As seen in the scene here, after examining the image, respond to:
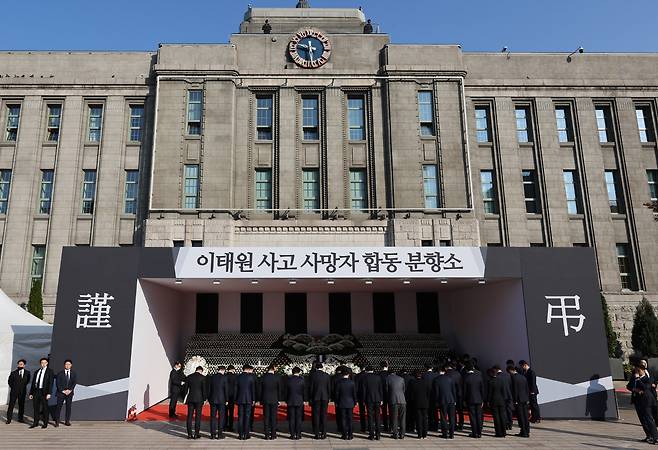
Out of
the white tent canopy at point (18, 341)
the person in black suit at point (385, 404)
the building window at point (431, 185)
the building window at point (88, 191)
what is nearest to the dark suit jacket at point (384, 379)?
the person in black suit at point (385, 404)

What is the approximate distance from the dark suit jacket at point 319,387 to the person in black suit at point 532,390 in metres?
5.31

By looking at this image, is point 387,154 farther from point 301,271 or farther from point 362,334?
point 301,271

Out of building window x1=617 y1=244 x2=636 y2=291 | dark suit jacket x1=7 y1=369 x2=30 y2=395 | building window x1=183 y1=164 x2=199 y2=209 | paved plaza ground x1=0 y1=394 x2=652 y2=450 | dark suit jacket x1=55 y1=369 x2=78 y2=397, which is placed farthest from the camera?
building window x1=617 y1=244 x2=636 y2=291

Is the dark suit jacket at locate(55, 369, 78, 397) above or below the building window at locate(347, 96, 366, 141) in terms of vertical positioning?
below

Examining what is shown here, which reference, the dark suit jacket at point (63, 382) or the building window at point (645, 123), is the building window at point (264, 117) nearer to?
the dark suit jacket at point (63, 382)

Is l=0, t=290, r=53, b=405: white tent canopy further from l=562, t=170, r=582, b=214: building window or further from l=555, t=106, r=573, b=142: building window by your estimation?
l=555, t=106, r=573, b=142: building window

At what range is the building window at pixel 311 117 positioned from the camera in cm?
2400

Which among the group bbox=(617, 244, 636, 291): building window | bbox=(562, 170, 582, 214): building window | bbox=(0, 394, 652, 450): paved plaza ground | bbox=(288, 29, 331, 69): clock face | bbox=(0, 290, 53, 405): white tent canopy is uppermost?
bbox=(288, 29, 331, 69): clock face

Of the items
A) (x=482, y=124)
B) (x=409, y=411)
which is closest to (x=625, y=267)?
(x=482, y=124)

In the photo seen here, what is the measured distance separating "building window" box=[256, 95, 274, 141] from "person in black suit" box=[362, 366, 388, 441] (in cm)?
1597

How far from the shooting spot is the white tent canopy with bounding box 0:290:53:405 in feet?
49.9

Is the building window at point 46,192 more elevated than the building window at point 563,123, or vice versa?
the building window at point 563,123

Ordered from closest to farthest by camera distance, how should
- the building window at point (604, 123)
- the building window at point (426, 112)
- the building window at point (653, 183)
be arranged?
the building window at point (426, 112) < the building window at point (653, 183) < the building window at point (604, 123)

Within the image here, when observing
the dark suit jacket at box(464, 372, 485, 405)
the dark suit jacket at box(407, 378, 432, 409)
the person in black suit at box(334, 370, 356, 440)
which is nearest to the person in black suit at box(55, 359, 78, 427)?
the person in black suit at box(334, 370, 356, 440)
